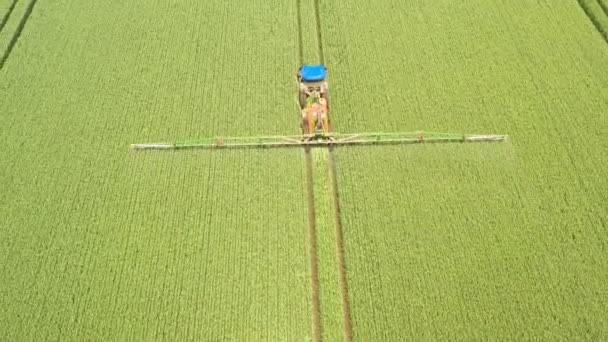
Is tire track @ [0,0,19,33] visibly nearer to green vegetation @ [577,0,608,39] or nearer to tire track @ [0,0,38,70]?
tire track @ [0,0,38,70]

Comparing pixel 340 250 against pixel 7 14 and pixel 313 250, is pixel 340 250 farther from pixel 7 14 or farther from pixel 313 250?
pixel 7 14

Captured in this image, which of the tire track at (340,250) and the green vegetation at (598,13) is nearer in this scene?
the tire track at (340,250)

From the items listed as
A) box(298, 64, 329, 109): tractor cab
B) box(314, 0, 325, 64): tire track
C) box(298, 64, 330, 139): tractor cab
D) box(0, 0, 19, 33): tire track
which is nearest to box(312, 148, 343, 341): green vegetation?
box(298, 64, 330, 139): tractor cab

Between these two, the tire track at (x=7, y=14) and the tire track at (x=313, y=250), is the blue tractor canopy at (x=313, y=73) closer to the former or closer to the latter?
the tire track at (x=313, y=250)

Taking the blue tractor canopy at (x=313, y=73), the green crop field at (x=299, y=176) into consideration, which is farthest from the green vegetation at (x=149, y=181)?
the blue tractor canopy at (x=313, y=73)

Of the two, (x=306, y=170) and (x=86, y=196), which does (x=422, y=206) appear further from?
(x=86, y=196)
